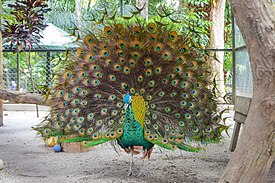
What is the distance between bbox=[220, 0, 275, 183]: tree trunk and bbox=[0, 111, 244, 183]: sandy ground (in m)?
1.37

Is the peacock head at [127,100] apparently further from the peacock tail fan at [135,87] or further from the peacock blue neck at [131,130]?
the peacock tail fan at [135,87]

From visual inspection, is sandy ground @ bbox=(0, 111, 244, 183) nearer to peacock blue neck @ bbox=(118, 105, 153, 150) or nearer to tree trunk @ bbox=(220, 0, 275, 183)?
peacock blue neck @ bbox=(118, 105, 153, 150)

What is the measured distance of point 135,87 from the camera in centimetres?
464

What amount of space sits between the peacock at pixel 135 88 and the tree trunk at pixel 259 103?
147 cm

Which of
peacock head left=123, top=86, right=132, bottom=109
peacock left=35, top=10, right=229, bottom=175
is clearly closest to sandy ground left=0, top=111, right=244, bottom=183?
Answer: peacock left=35, top=10, right=229, bottom=175

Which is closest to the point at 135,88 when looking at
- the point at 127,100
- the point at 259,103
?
the point at 127,100

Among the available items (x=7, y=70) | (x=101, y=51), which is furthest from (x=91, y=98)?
(x=7, y=70)

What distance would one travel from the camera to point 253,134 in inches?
120

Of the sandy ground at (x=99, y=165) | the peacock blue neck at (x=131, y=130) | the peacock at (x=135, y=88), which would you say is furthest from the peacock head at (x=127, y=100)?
the sandy ground at (x=99, y=165)

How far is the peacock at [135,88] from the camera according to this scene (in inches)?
183

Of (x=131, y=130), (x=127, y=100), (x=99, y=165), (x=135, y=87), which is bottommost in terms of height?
(x=99, y=165)

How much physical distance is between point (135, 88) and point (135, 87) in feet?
0.04

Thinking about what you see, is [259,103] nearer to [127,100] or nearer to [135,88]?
[127,100]

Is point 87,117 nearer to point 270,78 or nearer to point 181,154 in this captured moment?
point 181,154
